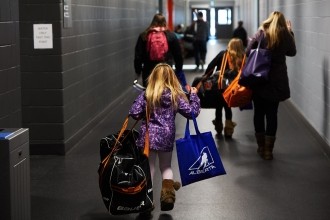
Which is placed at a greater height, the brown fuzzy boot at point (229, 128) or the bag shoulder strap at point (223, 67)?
the bag shoulder strap at point (223, 67)

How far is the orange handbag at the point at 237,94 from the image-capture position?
8.18 meters

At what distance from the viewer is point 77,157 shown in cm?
829

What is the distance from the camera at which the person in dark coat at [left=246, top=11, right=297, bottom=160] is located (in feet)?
25.9

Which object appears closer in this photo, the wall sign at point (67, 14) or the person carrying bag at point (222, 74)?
the wall sign at point (67, 14)

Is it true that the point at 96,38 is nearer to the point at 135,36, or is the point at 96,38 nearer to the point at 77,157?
the point at 77,157

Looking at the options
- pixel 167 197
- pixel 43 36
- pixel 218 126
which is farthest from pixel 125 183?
pixel 218 126

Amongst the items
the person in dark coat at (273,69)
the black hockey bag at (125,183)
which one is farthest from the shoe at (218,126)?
the black hockey bag at (125,183)

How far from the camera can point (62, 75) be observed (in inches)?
329

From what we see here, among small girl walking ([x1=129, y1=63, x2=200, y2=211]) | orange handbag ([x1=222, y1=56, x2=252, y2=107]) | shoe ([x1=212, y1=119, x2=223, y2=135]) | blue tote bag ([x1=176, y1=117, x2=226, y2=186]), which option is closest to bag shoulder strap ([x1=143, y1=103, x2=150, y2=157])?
small girl walking ([x1=129, y1=63, x2=200, y2=211])

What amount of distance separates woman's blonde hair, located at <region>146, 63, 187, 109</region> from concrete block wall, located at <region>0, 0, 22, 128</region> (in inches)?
43.4

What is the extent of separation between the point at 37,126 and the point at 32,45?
0.99m

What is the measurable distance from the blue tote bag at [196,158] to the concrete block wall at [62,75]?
299cm

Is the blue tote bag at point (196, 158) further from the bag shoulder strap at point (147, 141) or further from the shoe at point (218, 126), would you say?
the shoe at point (218, 126)

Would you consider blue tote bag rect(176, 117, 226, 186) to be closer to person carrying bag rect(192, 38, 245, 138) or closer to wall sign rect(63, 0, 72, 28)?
wall sign rect(63, 0, 72, 28)
